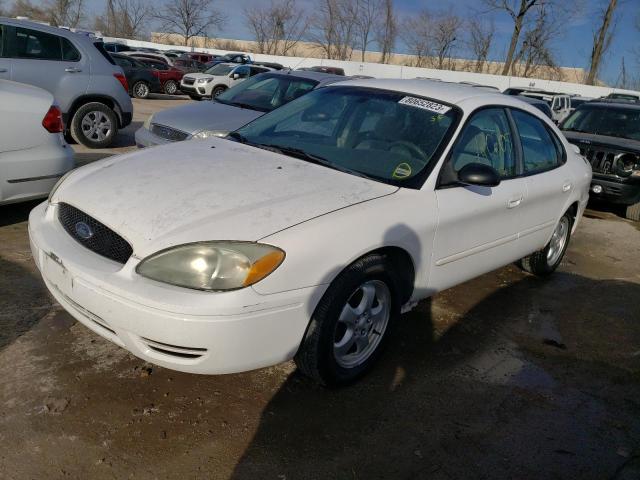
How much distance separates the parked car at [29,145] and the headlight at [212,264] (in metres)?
2.76

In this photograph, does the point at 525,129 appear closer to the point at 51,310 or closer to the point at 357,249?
the point at 357,249

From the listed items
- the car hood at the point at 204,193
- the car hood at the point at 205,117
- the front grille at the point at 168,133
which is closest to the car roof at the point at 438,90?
the car hood at the point at 204,193

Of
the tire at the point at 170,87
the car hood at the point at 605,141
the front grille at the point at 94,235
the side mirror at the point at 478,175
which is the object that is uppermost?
the side mirror at the point at 478,175

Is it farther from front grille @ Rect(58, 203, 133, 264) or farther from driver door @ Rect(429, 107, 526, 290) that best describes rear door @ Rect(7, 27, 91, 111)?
driver door @ Rect(429, 107, 526, 290)

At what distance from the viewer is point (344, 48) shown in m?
55.1

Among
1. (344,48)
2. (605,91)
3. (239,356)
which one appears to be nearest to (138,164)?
(239,356)

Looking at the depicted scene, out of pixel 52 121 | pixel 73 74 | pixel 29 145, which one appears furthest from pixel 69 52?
pixel 29 145

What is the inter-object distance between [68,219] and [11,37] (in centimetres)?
610

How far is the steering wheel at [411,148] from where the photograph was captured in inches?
133

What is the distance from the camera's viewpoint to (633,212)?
8023 mm

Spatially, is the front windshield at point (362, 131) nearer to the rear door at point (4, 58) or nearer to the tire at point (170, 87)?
the rear door at point (4, 58)

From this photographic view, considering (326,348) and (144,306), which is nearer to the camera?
(144,306)

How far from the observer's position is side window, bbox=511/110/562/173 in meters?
4.17

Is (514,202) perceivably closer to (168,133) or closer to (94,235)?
(94,235)
